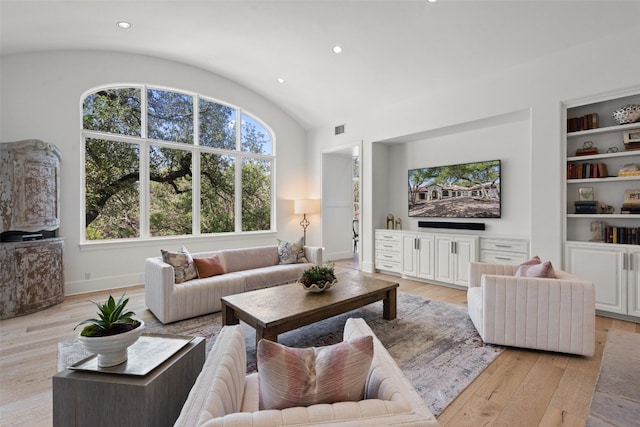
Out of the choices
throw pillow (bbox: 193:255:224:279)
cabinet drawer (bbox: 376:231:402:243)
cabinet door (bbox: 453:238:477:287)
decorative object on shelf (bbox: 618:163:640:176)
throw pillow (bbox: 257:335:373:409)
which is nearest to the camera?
throw pillow (bbox: 257:335:373:409)

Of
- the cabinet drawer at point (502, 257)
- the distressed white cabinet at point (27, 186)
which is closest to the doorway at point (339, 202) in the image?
the cabinet drawer at point (502, 257)

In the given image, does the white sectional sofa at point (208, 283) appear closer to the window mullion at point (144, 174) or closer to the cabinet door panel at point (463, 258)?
the window mullion at point (144, 174)

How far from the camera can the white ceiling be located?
3.36m

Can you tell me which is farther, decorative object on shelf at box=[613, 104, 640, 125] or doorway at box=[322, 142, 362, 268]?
doorway at box=[322, 142, 362, 268]

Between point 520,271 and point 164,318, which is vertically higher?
point 520,271

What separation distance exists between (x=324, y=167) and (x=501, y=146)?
3551 millimetres

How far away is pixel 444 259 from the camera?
15.6 feet

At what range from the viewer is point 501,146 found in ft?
15.1

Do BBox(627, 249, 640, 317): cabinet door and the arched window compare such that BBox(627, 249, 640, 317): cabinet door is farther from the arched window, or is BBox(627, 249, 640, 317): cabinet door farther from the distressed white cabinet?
the distressed white cabinet

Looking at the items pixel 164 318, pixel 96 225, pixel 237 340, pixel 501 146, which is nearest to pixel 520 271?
pixel 501 146

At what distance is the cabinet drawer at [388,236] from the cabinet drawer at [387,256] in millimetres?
241

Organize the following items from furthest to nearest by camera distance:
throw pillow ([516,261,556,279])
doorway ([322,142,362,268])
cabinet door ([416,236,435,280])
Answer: doorway ([322,142,362,268]) → cabinet door ([416,236,435,280]) → throw pillow ([516,261,556,279])

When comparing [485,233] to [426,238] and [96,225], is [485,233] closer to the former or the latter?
[426,238]

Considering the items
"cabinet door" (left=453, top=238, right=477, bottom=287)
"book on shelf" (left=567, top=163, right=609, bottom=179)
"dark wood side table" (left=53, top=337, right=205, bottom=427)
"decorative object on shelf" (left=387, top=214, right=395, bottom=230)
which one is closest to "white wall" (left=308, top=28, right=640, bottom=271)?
"book on shelf" (left=567, top=163, right=609, bottom=179)
